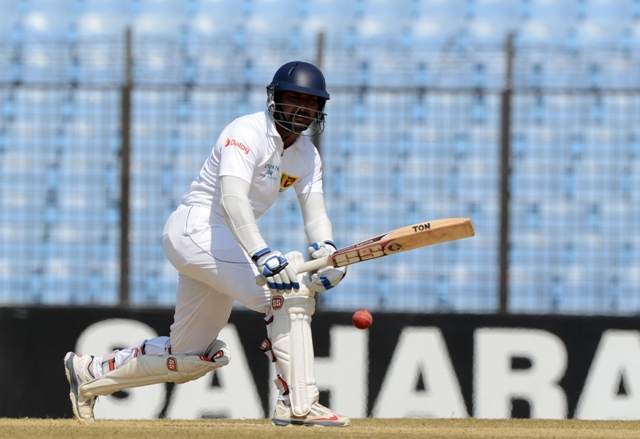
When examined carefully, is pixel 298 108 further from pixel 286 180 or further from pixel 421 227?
pixel 421 227

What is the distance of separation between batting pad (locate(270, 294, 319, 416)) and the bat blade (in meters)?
0.16

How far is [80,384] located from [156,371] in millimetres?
471

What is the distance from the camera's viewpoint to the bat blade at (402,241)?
15.8 ft

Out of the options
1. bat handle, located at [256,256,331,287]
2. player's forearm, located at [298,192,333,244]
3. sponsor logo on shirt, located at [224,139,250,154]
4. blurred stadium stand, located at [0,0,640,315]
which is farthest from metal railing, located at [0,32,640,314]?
sponsor logo on shirt, located at [224,139,250,154]

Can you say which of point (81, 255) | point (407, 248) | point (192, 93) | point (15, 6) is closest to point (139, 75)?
point (192, 93)

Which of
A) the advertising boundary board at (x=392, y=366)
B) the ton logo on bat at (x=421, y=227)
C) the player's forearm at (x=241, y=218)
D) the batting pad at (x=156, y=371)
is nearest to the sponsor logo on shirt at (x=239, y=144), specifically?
the player's forearm at (x=241, y=218)

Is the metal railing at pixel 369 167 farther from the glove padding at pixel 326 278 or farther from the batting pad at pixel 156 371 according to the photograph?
the glove padding at pixel 326 278

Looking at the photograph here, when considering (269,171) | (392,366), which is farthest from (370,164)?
(269,171)

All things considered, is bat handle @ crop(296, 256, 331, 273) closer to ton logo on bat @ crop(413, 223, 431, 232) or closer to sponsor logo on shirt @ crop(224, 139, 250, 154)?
ton logo on bat @ crop(413, 223, 431, 232)

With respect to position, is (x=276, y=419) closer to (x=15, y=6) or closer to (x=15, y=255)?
(x=15, y=255)

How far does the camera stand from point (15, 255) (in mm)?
7191

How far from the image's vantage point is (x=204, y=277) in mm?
4945

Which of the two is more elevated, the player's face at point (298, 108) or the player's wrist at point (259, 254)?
the player's face at point (298, 108)

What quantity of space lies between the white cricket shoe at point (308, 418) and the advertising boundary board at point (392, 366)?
1907 millimetres
